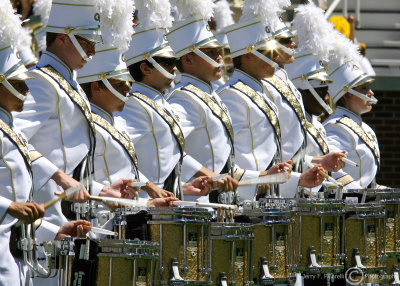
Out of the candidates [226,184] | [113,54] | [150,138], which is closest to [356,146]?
[226,184]

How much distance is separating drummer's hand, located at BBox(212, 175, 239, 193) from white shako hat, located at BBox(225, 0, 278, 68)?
5.31ft

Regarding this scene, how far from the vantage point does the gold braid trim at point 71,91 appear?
681cm

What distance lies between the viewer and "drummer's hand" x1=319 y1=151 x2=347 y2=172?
30.9 feet

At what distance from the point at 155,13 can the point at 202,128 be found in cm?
88

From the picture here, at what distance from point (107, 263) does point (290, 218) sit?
6.34 ft

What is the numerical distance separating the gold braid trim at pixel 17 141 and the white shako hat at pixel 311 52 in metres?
4.59

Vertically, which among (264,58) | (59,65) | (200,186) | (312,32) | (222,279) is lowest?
(222,279)

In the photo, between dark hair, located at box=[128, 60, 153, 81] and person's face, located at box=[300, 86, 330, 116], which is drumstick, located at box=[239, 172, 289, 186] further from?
person's face, located at box=[300, 86, 330, 116]

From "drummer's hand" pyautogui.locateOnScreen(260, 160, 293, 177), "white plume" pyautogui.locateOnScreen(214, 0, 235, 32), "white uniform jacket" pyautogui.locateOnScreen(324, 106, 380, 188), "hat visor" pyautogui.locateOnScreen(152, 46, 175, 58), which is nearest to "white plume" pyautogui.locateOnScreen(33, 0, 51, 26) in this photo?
"hat visor" pyautogui.locateOnScreen(152, 46, 175, 58)

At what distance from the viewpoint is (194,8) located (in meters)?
8.65

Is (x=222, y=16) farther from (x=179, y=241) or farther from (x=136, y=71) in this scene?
(x=179, y=241)

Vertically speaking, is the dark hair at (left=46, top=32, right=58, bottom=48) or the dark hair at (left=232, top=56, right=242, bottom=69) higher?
the dark hair at (left=232, top=56, right=242, bottom=69)

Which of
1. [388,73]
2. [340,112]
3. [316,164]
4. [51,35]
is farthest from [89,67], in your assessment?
[388,73]

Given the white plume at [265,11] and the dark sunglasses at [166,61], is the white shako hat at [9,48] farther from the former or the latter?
A: the white plume at [265,11]
